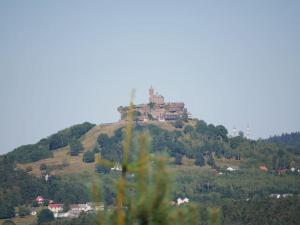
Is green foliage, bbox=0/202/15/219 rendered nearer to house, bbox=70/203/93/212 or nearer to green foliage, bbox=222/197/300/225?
house, bbox=70/203/93/212

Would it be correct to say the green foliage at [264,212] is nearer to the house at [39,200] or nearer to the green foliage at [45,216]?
the green foliage at [45,216]

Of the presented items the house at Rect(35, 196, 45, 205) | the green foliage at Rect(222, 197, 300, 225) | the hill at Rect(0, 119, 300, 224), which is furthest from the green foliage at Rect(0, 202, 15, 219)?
the green foliage at Rect(222, 197, 300, 225)

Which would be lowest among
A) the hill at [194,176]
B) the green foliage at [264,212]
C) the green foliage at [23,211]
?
the green foliage at [264,212]

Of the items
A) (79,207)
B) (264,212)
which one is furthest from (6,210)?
(264,212)

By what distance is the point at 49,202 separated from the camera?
543 feet

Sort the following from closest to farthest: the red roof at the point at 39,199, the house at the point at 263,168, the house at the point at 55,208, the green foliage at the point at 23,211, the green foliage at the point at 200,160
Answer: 1. the green foliage at the point at 23,211
2. the house at the point at 55,208
3. the red roof at the point at 39,199
4. the house at the point at 263,168
5. the green foliage at the point at 200,160

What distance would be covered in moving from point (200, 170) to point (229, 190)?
21.2 meters

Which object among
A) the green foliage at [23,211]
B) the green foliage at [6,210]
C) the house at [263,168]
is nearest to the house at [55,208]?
the green foliage at [23,211]

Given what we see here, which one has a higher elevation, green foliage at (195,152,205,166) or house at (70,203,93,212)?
green foliage at (195,152,205,166)

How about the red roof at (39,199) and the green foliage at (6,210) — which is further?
the red roof at (39,199)

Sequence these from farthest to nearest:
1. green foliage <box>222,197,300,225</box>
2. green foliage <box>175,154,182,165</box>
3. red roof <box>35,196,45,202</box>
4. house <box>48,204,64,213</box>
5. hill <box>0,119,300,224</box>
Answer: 1. green foliage <box>175,154,182,165</box>
2. hill <box>0,119,300,224</box>
3. red roof <box>35,196,45,202</box>
4. house <box>48,204,64,213</box>
5. green foliage <box>222,197,300,225</box>

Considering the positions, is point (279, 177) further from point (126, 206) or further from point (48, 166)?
point (126, 206)

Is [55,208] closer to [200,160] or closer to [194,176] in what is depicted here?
[194,176]

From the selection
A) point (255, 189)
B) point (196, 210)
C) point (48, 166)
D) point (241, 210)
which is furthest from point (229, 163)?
point (196, 210)
